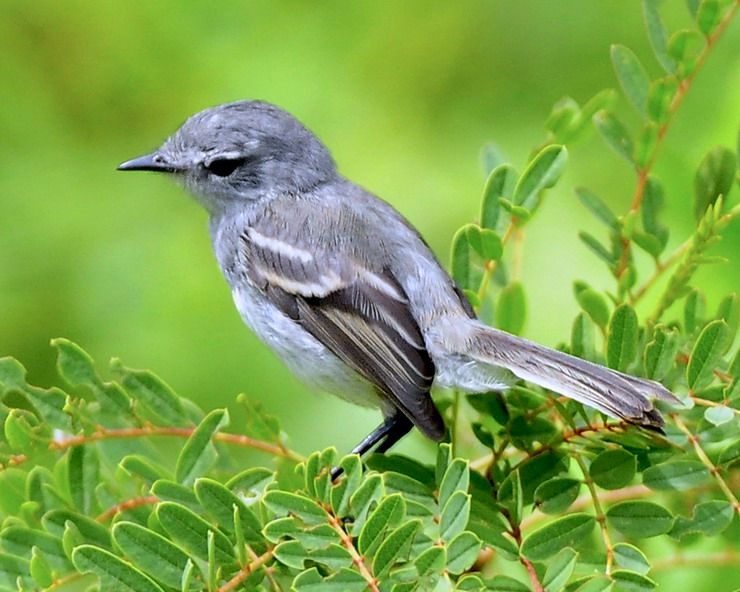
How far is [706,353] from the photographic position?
1.71m

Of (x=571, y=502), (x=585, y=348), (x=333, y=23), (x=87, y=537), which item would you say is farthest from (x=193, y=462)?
(x=333, y=23)

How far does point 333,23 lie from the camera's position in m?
3.61

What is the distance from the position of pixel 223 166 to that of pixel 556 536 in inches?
63.9

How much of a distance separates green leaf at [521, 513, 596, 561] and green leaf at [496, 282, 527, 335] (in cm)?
61

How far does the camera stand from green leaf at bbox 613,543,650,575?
5.17ft

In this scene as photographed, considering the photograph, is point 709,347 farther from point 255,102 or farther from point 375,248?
point 255,102

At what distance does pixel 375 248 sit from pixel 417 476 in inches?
36.4

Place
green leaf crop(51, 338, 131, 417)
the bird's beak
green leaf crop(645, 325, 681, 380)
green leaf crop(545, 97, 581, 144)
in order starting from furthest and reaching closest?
the bird's beak < green leaf crop(545, 97, 581, 144) < green leaf crop(51, 338, 131, 417) < green leaf crop(645, 325, 681, 380)

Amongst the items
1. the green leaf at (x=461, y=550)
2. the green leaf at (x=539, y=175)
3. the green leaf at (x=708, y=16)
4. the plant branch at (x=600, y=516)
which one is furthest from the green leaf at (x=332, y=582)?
the green leaf at (x=708, y=16)

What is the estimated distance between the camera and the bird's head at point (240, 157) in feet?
9.48

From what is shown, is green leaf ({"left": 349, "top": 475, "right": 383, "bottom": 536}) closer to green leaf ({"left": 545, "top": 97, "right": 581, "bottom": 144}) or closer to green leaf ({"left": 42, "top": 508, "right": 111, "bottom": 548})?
green leaf ({"left": 42, "top": 508, "right": 111, "bottom": 548})

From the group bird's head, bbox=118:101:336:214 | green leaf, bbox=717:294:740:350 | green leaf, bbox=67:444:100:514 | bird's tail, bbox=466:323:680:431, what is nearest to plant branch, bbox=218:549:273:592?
green leaf, bbox=67:444:100:514

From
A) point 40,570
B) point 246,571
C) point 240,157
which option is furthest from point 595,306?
point 240,157

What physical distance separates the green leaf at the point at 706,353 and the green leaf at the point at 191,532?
2.46 ft
